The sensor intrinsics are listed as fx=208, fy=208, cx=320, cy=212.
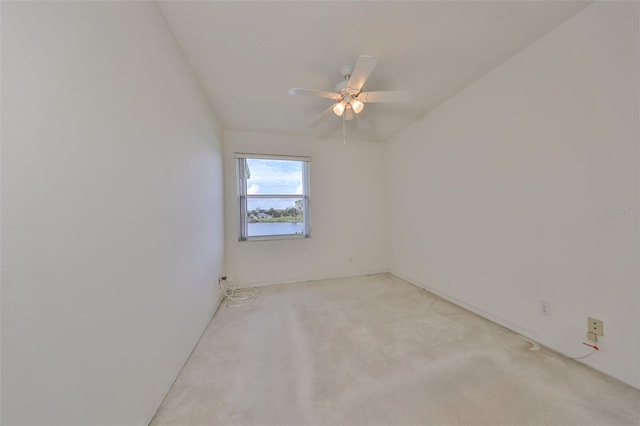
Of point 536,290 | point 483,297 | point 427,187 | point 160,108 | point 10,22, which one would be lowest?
point 483,297

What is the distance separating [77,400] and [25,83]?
41.8 inches

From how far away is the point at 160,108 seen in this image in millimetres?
1329

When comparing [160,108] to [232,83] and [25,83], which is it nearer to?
[25,83]

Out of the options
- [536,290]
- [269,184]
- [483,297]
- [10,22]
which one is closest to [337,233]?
[269,184]

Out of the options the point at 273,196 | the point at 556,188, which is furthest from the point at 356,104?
the point at 273,196

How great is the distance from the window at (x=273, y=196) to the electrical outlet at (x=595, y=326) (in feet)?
9.79

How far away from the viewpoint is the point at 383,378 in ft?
4.70

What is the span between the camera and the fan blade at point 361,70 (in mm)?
1457

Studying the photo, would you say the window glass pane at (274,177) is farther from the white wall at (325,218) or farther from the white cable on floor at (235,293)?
the white cable on floor at (235,293)

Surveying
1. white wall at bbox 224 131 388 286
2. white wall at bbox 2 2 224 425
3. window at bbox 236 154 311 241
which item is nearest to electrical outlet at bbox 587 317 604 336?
white wall at bbox 224 131 388 286

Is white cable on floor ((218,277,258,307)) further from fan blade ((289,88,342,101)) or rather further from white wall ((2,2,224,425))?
fan blade ((289,88,342,101))

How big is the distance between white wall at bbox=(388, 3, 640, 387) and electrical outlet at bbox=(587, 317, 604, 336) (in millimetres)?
27

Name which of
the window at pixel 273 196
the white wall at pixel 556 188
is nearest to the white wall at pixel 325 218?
the window at pixel 273 196

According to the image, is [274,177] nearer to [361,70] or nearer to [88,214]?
[361,70]
